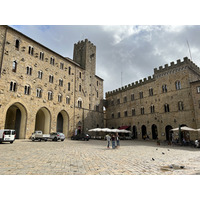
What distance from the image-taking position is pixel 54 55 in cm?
2845

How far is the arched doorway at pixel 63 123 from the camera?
28905 mm

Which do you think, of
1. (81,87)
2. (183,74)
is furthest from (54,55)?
(183,74)

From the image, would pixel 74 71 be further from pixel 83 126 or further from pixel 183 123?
pixel 183 123

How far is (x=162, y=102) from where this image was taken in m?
27.8

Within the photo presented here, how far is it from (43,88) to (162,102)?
22.2 m

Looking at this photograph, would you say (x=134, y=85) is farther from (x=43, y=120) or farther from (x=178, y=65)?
(x=43, y=120)

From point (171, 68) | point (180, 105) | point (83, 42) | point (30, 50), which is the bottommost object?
point (180, 105)

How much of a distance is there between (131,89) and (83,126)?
46.7ft

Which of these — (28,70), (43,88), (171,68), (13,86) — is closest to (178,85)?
(171,68)

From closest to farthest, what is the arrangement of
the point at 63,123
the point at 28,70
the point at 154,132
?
the point at 28,70
the point at 154,132
the point at 63,123

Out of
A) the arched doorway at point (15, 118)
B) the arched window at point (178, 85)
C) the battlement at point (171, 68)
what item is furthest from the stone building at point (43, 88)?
the arched window at point (178, 85)

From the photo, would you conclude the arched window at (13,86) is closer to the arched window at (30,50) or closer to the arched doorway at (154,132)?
the arched window at (30,50)

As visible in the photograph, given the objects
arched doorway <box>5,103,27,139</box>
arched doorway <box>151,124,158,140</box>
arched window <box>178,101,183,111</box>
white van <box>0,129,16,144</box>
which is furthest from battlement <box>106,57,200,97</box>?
white van <box>0,129,16,144</box>

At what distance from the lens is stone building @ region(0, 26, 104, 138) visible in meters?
21.4
